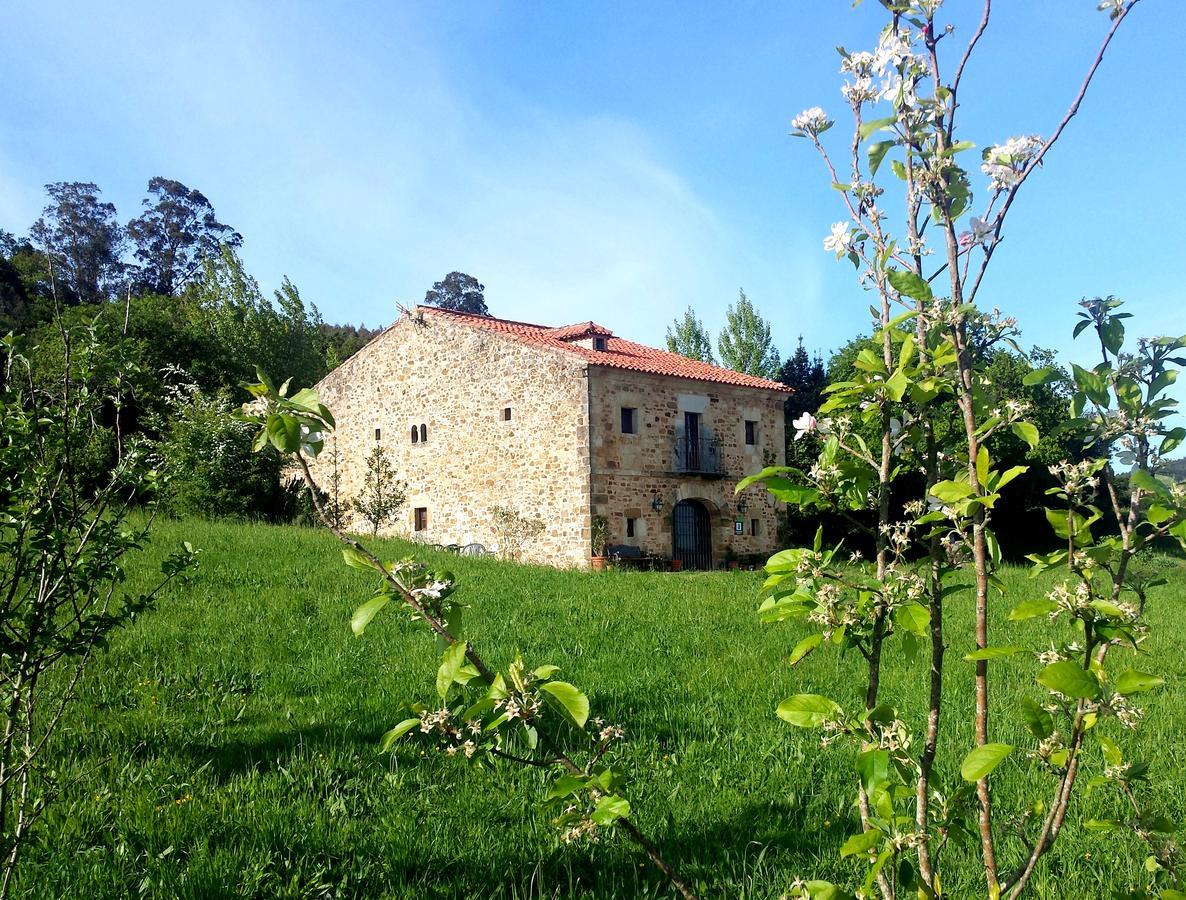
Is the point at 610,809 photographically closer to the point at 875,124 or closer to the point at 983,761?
the point at 983,761

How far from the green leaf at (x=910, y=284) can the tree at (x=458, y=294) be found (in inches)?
2300

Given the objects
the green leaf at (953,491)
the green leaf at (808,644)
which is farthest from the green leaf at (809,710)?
the green leaf at (953,491)

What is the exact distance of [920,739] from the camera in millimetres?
4953

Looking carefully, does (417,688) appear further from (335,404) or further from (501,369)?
(335,404)

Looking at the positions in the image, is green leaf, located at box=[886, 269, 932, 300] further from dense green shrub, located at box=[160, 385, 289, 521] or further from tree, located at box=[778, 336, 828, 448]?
tree, located at box=[778, 336, 828, 448]

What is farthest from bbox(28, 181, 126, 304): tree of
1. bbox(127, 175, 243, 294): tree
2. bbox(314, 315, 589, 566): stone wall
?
bbox(314, 315, 589, 566): stone wall

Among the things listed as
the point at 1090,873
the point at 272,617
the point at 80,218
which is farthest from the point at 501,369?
the point at 80,218

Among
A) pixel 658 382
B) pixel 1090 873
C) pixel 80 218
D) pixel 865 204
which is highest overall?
pixel 80 218

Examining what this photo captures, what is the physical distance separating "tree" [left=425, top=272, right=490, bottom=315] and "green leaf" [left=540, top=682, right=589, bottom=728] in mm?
58521

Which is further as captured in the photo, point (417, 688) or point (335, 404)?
point (335, 404)

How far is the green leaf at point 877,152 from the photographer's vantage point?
71.3 inches

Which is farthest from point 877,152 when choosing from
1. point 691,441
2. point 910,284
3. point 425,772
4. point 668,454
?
point 691,441

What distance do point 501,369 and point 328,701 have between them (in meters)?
15.6

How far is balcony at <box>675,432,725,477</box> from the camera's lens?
20466mm
